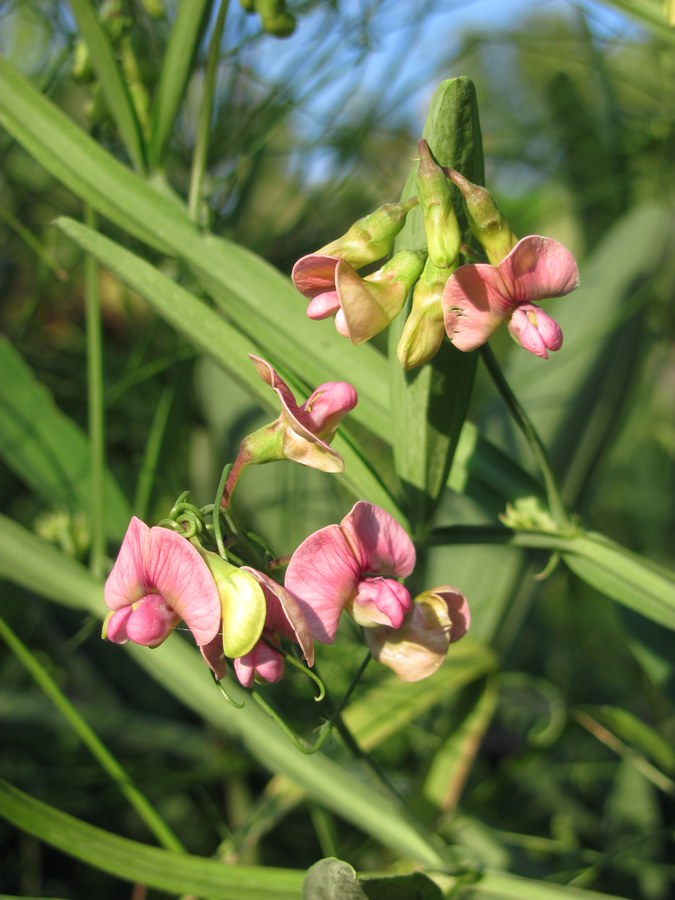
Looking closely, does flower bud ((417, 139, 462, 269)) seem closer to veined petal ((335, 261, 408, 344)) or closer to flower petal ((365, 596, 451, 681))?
veined petal ((335, 261, 408, 344))

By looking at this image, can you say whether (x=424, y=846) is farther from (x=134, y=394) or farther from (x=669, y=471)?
(x=669, y=471)

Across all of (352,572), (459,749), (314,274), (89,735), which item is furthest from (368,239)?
(459,749)

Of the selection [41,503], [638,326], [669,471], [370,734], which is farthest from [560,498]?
[669,471]

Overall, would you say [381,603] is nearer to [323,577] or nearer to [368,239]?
[323,577]

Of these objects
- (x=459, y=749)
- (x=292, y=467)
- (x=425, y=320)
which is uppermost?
(x=425, y=320)

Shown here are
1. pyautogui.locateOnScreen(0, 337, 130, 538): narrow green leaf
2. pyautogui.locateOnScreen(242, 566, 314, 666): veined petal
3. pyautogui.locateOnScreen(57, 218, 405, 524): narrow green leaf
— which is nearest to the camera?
pyautogui.locateOnScreen(242, 566, 314, 666): veined petal

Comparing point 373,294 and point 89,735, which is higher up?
point 373,294

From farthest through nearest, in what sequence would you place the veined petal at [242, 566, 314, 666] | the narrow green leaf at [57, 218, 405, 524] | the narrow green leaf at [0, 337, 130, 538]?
the narrow green leaf at [0, 337, 130, 538] → the narrow green leaf at [57, 218, 405, 524] → the veined petal at [242, 566, 314, 666]

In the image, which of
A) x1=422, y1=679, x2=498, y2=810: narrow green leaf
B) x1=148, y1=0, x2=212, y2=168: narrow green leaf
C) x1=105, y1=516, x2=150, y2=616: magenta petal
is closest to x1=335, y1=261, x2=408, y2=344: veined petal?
x1=105, y1=516, x2=150, y2=616: magenta petal
